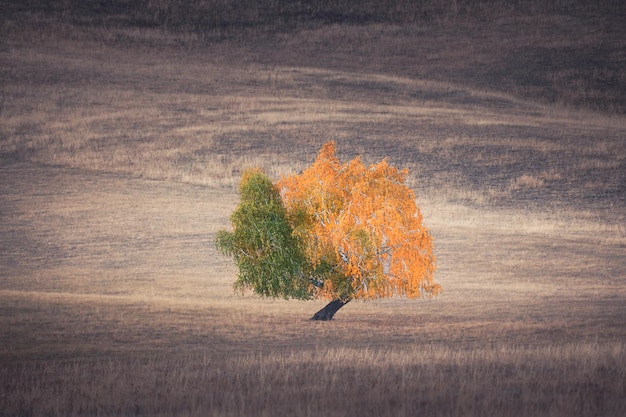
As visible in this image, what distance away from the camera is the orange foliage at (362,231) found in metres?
25.2

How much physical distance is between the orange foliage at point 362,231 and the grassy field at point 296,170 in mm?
1086

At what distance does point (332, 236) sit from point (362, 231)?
0.71 metres

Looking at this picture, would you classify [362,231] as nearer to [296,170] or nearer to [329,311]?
[329,311]

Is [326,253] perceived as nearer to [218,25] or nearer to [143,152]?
[143,152]

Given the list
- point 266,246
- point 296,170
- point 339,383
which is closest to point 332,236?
point 266,246

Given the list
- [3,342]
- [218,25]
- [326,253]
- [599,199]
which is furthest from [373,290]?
[218,25]

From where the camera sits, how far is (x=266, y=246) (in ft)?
85.4

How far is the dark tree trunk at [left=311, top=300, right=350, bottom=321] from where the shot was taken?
27031 mm

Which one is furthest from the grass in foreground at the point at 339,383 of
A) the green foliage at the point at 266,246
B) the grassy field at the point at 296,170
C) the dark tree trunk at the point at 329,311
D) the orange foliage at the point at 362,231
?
the dark tree trunk at the point at 329,311

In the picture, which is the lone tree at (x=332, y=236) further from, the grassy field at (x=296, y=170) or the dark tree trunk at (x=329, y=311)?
the grassy field at (x=296, y=170)

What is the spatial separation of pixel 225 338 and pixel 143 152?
38603mm

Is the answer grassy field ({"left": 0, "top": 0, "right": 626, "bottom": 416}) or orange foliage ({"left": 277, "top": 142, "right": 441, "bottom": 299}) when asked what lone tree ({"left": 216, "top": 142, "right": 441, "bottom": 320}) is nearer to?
orange foliage ({"left": 277, "top": 142, "right": 441, "bottom": 299})

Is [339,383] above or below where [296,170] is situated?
above

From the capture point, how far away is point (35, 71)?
84.6 metres
